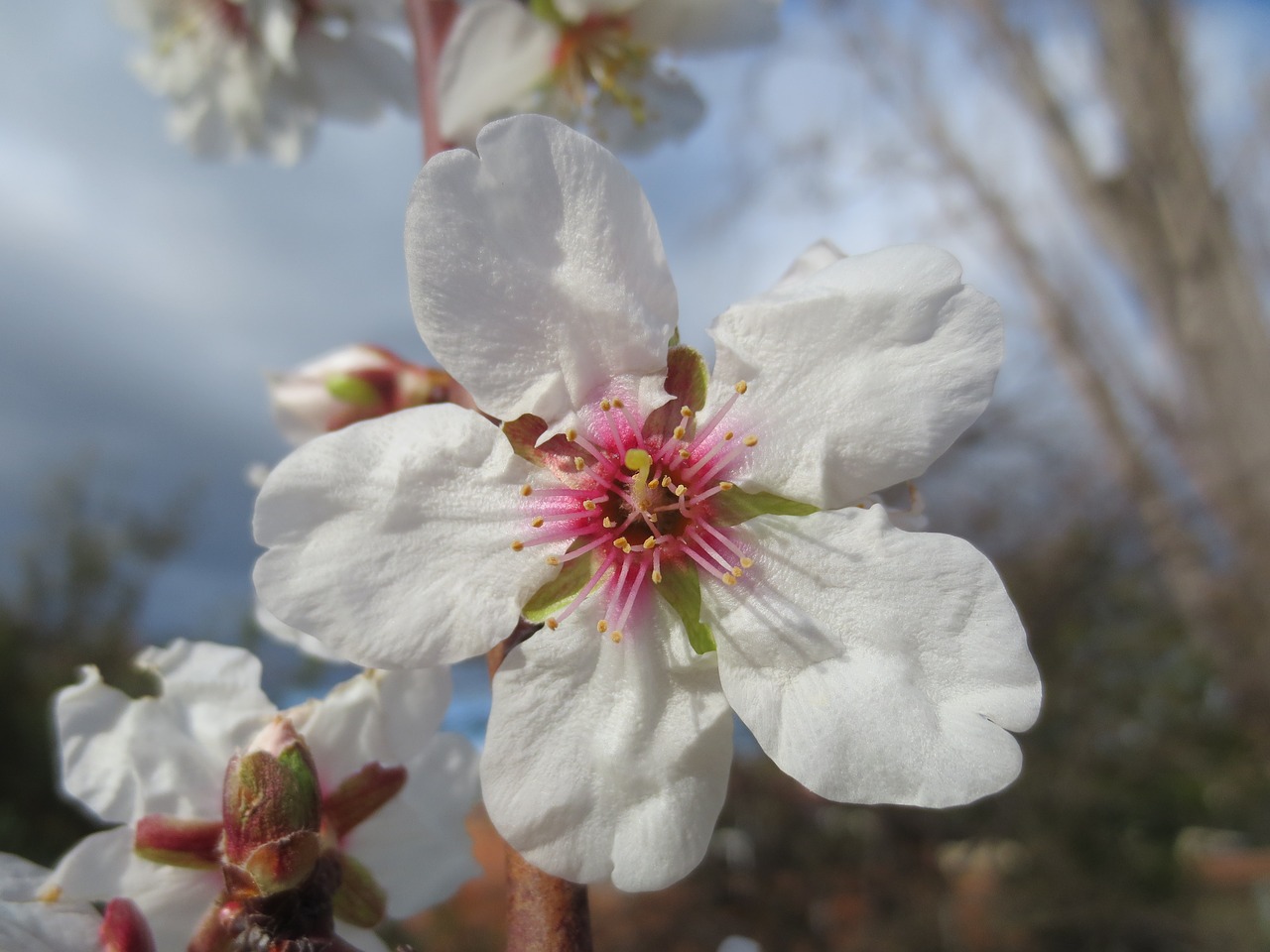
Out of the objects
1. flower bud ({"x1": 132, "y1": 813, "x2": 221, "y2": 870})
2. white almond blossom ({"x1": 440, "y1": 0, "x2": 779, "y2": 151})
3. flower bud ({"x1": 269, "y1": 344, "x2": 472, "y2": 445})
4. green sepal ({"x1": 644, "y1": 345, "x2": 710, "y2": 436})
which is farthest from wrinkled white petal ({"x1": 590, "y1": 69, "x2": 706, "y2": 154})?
flower bud ({"x1": 132, "y1": 813, "x2": 221, "y2": 870})

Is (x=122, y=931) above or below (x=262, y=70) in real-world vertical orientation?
below

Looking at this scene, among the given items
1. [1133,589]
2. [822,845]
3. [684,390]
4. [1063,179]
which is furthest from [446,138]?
[1063,179]

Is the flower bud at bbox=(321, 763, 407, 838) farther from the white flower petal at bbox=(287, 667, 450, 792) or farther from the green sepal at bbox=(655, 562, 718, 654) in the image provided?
the green sepal at bbox=(655, 562, 718, 654)

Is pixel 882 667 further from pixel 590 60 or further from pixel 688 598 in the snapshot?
pixel 590 60

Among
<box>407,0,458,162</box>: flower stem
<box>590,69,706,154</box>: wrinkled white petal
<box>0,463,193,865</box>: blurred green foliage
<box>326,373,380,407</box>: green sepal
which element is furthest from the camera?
<box>0,463,193,865</box>: blurred green foliage

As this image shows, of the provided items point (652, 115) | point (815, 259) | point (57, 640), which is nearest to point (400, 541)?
point (815, 259)

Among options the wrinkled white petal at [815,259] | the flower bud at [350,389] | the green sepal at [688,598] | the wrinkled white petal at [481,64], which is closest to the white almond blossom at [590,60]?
the wrinkled white petal at [481,64]
